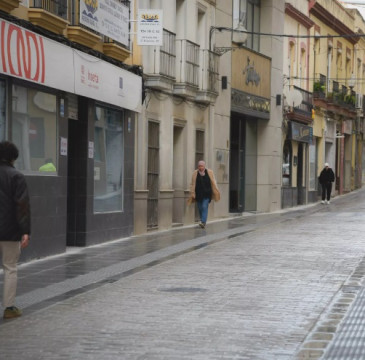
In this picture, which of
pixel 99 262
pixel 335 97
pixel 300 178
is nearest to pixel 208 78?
pixel 99 262

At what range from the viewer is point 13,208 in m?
10.0

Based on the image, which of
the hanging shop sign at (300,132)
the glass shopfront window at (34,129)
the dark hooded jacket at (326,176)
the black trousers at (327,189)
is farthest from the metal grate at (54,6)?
the black trousers at (327,189)

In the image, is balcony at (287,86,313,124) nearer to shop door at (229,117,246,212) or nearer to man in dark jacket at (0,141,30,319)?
shop door at (229,117,246,212)

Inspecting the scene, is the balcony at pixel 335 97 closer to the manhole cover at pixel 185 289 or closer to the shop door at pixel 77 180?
the shop door at pixel 77 180

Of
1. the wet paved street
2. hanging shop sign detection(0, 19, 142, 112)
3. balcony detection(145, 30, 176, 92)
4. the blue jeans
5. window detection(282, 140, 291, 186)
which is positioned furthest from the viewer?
window detection(282, 140, 291, 186)

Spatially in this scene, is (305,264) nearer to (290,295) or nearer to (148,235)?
(290,295)

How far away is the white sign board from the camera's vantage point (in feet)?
65.7

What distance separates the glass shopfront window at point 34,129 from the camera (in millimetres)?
15219

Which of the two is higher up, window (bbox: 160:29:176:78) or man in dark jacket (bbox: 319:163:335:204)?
window (bbox: 160:29:176:78)

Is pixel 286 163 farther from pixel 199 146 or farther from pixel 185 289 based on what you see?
pixel 185 289

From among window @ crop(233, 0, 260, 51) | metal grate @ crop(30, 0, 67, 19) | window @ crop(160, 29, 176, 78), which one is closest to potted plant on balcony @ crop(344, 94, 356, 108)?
window @ crop(233, 0, 260, 51)

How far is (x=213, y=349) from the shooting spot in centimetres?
836

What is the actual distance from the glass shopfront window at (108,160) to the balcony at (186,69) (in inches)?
158

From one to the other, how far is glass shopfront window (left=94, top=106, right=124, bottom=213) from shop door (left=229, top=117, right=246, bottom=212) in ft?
38.8
